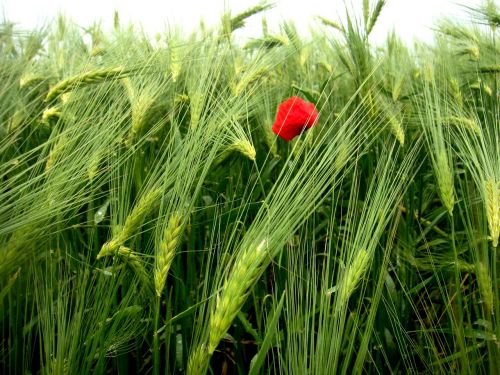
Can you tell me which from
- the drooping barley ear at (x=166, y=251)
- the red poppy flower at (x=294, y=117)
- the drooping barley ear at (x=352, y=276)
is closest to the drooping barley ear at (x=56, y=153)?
the drooping barley ear at (x=166, y=251)

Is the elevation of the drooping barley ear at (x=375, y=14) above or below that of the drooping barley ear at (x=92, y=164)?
above

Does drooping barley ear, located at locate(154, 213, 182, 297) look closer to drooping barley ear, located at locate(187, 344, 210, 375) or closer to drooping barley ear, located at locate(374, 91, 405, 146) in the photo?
drooping barley ear, located at locate(187, 344, 210, 375)

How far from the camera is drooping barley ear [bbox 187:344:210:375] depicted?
1.75ft

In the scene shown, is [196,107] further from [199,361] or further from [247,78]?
[199,361]

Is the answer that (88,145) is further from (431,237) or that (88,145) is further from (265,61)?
(431,237)

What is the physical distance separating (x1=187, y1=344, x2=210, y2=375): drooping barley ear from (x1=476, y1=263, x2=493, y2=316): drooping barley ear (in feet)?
1.27

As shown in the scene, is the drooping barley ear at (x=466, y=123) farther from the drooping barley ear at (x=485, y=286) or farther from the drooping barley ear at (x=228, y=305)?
the drooping barley ear at (x=228, y=305)

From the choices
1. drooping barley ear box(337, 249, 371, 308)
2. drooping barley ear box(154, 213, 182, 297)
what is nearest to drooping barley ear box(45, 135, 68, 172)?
drooping barley ear box(154, 213, 182, 297)

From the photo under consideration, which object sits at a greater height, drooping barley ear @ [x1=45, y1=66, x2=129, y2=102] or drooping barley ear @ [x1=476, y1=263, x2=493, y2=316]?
drooping barley ear @ [x1=45, y1=66, x2=129, y2=102]

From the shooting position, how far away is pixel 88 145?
0.80m

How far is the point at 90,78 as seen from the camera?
947 millimetres

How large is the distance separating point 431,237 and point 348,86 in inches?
18.9

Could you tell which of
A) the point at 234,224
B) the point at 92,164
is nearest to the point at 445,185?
the point at 234,224

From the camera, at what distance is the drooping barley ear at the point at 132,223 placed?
708 millimetres
